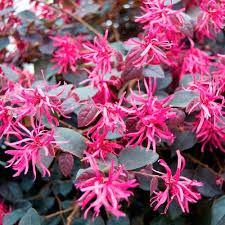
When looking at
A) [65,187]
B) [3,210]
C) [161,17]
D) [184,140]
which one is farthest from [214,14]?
[3,210]

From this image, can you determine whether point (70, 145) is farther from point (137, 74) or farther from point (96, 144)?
point (137, 74)

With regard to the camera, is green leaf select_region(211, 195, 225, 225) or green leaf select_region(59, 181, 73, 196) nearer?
green leaf select_region(211, 195, 225, 225)

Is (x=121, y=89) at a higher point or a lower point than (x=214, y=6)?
lower

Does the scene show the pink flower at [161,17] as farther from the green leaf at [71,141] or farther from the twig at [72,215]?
the twig at [72,215]

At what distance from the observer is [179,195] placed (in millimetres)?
458

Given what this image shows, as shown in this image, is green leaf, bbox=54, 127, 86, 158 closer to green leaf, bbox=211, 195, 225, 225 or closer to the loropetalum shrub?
the loropetalum shrub

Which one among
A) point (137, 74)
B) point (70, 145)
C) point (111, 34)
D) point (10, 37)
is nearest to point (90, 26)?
point (111, 34)

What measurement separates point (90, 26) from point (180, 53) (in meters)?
0.25

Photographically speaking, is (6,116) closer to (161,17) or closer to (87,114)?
(87,114)

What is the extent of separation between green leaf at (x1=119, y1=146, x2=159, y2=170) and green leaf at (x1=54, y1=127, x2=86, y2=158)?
58 mm

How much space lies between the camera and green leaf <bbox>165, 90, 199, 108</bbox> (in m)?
0.53

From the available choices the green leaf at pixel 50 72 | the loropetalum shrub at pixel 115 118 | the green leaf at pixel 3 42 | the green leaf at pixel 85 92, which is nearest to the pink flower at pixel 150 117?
the loropetalum shrub at pixel 115 118

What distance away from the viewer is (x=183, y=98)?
540 mm

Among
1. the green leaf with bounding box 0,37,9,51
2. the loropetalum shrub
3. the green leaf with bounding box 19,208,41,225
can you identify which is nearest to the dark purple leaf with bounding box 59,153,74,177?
the loropetalum shrub
